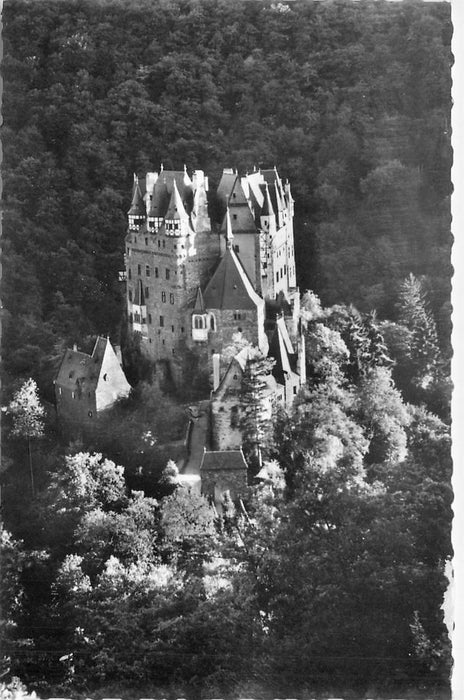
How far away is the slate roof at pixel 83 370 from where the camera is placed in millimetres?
12875

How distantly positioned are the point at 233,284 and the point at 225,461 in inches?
47.0

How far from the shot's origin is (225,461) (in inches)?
495

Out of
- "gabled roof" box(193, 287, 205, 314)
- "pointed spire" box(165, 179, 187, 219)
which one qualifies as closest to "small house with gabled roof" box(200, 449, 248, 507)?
"gabled roof" box(193, 287, 205, 314)

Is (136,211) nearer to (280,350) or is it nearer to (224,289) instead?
(224,289)

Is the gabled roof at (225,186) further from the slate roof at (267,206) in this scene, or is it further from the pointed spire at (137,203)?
the pointed spire at (137,203)

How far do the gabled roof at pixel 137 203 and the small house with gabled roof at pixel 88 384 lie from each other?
0.90 meters

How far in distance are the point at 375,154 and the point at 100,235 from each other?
199cm

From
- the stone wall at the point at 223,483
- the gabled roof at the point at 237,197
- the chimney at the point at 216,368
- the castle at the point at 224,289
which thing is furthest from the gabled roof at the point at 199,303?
the stone wall at the point at 223,483

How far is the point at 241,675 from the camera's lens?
41.0 ft

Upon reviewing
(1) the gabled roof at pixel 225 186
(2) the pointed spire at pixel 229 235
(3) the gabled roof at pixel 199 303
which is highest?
(1) the gabled roof at pixel 225 186

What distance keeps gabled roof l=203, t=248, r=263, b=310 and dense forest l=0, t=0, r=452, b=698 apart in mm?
449

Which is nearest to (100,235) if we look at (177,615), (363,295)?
(363,295)

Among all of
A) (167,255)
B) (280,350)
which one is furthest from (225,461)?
(167,255)

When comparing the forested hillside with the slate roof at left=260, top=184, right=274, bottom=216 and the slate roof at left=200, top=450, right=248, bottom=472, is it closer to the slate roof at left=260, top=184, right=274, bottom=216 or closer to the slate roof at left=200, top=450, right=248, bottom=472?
the slate roof at left=260, top=184, right=274, bottom=216
